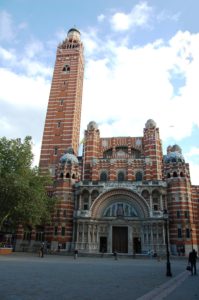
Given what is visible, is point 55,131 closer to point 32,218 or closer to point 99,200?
point 99,200

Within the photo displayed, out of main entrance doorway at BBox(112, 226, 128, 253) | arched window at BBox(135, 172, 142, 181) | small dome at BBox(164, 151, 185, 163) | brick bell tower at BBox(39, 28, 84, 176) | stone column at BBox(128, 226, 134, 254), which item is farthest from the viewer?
brick bell tower at BBox(39, 28, 84, 176)

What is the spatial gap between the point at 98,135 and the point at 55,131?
9.78m

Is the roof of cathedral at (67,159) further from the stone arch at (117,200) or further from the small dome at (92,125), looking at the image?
the stone arch at (117,200)

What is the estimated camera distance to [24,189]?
3334 cm

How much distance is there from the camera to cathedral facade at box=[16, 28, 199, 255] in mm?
41938

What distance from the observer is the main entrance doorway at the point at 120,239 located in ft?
141

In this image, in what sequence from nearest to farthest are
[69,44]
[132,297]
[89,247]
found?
1. [132,297]
2. [89,247]
3. [69,44]

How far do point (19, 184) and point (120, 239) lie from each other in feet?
66.0

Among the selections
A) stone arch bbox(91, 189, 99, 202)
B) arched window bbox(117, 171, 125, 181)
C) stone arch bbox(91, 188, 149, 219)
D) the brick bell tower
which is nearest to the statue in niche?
stone arch bbox(91, 188, 149, 219)

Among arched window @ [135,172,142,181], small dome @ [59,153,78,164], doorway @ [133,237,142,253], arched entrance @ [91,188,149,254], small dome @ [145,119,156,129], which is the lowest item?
doorway @ [133,237,142,253]

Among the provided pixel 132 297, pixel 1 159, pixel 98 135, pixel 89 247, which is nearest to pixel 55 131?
pixel 98 135

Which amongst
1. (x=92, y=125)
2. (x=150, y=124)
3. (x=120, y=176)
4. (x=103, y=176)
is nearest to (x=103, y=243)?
(x=103, y=176)

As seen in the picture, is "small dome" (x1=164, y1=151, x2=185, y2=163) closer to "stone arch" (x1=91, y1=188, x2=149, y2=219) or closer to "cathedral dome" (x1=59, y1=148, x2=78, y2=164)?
"stone arch" (x1=91, y1=188, x2=149, y2=219)

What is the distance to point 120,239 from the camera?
4341 cm
